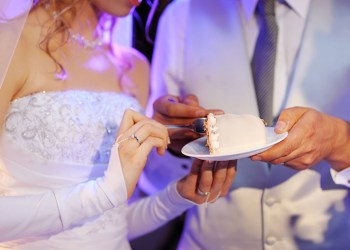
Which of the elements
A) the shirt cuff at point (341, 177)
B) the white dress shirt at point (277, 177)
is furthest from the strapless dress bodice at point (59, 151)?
the shirt cuff at point (341, 177)

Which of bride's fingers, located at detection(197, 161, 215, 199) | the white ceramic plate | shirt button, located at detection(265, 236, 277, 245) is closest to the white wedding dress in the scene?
bride's fingers, located at detection(197, 161, 215, 199)

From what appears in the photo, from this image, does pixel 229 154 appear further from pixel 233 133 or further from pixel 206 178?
pixel 206 178

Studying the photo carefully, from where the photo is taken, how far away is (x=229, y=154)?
1031 mm

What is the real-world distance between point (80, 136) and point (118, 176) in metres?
0.29

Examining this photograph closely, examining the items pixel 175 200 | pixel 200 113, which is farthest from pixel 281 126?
pixel 175 200

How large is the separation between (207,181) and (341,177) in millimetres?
455

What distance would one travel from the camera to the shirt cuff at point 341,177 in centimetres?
142

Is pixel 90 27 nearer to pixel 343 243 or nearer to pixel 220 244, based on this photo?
pixel 220 244

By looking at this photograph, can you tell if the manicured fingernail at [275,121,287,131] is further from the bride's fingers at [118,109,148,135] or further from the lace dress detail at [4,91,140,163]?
the lace dress detail at [4,91,140,163]

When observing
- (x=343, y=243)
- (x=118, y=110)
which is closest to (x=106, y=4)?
(x=118, y=110)

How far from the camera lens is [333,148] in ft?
4.41

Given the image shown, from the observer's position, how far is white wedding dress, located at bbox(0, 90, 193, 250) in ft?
4.31

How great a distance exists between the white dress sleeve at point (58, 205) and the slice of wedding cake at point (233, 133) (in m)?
0.27

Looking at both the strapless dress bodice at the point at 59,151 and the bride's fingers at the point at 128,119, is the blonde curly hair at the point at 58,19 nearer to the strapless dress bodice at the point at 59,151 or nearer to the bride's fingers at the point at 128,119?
the strapless dress bodice at the point at 59,151
